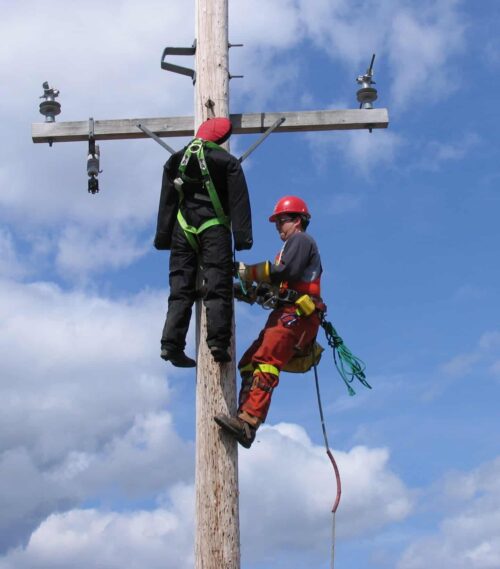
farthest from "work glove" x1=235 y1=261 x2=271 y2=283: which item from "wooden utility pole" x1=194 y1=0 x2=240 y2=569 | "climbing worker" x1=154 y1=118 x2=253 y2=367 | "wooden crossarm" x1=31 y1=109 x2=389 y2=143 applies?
"wooden crossarm" x1=31 y1=109 x2=389 y2=143

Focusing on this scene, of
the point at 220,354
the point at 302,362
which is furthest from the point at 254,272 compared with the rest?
the point at 302,362

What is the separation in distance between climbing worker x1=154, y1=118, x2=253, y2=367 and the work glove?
A: 0.18m

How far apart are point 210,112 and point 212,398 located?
2.01 meters

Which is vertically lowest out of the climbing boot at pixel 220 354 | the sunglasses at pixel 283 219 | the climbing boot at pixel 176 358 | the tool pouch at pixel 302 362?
the climbing boot at pixel 220 354

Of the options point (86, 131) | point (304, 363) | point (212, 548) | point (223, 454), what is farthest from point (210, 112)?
point (212, 548)

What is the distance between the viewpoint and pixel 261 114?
26.7ft

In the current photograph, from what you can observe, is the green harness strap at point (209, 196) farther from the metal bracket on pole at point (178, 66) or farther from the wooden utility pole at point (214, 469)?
the metal bracket on pole at point (178, 66)

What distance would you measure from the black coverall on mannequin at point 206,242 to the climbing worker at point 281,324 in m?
0.27

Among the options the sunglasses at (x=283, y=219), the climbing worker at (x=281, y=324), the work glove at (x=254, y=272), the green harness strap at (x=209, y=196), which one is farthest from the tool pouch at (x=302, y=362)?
the green harness strap at (x=209, y=196)

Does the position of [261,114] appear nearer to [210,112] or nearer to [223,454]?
[210,112]

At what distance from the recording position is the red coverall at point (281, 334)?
702cm

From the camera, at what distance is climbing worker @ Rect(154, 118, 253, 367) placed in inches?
274

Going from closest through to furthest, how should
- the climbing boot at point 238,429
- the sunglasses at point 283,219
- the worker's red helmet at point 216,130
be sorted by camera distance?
the climbing boot at point 238,429 → the worker's red helmet at point 216,130 → the sunglasses at point 283,219

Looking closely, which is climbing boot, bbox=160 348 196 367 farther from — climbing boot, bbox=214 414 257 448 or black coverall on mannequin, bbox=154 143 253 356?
climbing boot, bbox=214 414 257 448
